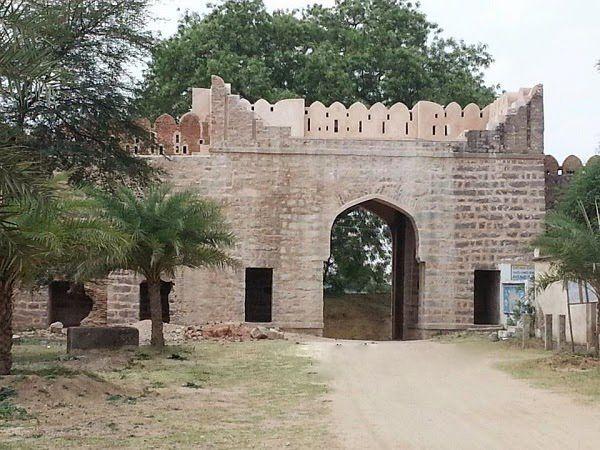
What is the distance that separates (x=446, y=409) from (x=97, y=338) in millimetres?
7898

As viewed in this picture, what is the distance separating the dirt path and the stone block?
11.5ft

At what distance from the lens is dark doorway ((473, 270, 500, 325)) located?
23.5m

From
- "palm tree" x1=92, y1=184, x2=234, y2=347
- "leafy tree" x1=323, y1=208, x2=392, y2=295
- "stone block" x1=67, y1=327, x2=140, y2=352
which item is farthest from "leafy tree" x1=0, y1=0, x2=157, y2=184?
"leafy tree" x1=323, y1=208, x2=392, y2=295

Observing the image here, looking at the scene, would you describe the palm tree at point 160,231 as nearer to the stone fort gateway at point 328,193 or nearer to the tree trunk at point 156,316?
the tree trunk at point 156,316

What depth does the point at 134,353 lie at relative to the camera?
15984 mm

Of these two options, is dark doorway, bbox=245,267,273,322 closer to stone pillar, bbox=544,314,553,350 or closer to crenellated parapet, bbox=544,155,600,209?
crenellated parapet, bbox=544,155,600,209

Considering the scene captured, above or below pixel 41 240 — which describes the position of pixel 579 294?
below

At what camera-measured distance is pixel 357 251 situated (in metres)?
35.2

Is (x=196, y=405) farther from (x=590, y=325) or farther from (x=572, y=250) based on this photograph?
(x=590, y=325)

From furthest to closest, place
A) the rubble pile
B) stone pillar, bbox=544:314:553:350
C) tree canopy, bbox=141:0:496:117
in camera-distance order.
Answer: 1. tree canopy, bbox=141:0:496:117
2. the rubble pile
3. stone pillar, bbox=544:314:553:350

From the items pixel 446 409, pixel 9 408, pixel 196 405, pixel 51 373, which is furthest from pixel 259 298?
pixel 9 408

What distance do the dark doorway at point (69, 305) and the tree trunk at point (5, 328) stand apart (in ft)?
41.2

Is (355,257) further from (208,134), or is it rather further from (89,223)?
(89,223)

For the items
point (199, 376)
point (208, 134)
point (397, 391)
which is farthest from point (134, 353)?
point (208, 134)
